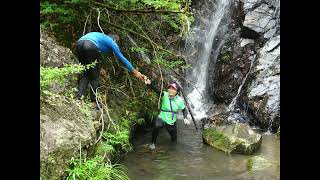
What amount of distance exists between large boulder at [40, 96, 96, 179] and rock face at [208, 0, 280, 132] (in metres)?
7.13

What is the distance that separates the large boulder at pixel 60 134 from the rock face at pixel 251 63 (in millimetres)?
7131

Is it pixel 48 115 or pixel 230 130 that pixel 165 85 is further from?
pixel 48 115

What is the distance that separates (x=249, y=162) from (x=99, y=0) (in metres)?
5.03

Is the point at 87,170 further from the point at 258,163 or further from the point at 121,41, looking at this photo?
the point at 121,41

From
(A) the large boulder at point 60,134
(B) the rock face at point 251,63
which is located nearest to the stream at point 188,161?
(A) the large boulder at point 60,134

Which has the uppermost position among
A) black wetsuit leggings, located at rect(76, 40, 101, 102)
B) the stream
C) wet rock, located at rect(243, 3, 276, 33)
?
wet rock, located at rect(243, 3, 276, 33)

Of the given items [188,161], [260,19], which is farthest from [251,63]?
[188,161]

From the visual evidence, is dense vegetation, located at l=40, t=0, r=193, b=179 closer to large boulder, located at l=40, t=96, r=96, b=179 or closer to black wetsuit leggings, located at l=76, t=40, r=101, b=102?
black wetsuit leggings, located at l=76, t=40, r=101, b=102

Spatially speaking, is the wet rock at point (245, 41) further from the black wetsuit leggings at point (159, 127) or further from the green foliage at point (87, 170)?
the green foliage at point (87, 170)

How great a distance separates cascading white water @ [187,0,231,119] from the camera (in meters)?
14.6

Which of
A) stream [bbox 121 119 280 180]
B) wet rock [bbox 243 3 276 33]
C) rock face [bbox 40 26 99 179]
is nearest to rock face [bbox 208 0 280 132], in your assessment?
wet rock [bbox 243 3 276 33]
